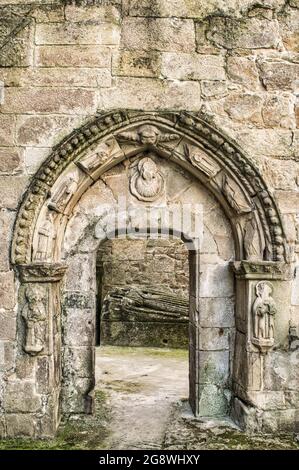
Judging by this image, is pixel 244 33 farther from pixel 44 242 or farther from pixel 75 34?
pixel 44 242

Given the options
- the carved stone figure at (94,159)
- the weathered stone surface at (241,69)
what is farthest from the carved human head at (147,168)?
the weathered stone surface at (241,69)

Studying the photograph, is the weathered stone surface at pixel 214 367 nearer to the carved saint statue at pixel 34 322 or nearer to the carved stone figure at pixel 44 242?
the carved saint statue at pixel 34 322

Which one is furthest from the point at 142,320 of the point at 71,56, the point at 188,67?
the point at 71,56

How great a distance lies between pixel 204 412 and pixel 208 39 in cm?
346

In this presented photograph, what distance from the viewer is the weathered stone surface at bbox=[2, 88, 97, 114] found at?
426 cm

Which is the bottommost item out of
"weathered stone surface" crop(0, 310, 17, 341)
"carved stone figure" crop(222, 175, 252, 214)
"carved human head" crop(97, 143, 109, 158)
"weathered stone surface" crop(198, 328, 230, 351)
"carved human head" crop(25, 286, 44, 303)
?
"weathered stone surface" crop(198, 328, 230, 351)

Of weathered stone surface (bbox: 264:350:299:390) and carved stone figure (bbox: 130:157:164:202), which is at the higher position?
carved stone figure (bbox: 130:157:164:202)

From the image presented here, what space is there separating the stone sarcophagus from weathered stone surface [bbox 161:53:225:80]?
4946mm

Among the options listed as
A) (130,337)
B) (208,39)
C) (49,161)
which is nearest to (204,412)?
(49,161)

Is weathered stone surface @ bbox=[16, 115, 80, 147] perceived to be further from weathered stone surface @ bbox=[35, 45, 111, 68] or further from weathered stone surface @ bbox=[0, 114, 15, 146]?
weathered stone surface @ bbox=[35, 45, 111, 68]

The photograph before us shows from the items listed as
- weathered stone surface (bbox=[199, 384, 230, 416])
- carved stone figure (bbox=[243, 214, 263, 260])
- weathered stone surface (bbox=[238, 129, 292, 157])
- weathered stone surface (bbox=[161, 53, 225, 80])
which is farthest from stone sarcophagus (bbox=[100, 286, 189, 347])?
weathered stone surface (bbox=[161, 53, 225, 80])

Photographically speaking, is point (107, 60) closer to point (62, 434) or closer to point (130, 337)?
point (62, 434)

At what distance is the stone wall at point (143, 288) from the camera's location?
8523 millimetres

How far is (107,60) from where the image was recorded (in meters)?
4.30
